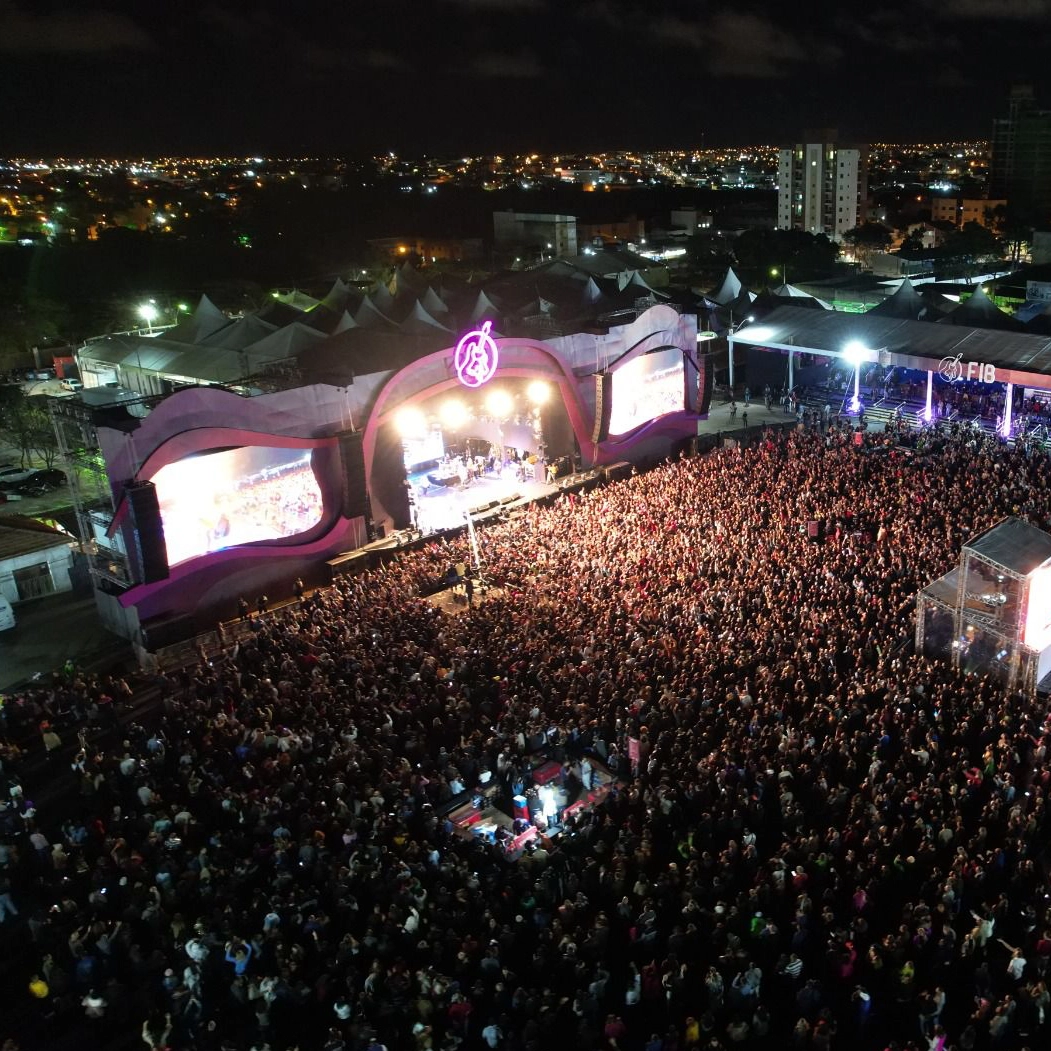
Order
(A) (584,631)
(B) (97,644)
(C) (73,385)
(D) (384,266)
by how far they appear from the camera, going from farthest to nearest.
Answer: (D) (384,266)
(C) (73,385)
(B) (97,644)
(A) (584,631)

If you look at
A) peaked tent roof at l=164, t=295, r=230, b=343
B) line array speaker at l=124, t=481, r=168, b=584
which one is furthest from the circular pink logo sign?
peaked tent roof at l=164, t=295, r=230, b=343

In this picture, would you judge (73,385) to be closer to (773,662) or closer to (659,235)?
(773,662)

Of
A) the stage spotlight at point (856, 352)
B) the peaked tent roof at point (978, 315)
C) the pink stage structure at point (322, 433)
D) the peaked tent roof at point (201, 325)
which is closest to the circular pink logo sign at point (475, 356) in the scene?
the pink stage structure at point (322, 433)

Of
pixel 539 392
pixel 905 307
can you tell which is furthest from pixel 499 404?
pixel 905 307

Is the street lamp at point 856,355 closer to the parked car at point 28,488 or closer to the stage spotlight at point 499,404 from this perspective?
the stage spotlight at point 499,404

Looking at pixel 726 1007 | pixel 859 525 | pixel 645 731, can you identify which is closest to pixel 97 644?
pixel 645 731

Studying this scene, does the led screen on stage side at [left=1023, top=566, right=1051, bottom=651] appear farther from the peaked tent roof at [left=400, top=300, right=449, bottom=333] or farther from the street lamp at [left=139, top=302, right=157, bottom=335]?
the street lamp at [left=139, top=302, right=157, bottom=335]

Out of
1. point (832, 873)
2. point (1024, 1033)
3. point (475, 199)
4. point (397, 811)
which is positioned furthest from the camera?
point (475, 199)
